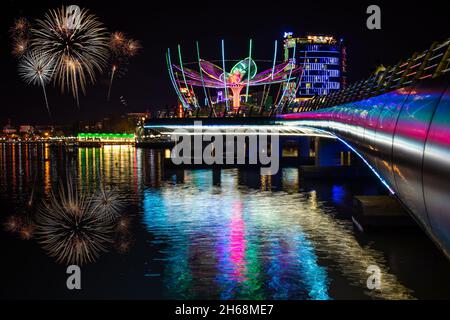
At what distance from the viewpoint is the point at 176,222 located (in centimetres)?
2762

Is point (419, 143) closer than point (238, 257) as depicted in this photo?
Yes

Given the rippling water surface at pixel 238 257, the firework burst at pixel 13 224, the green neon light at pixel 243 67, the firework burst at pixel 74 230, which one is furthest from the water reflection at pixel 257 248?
the green neon light at pixel 243 67

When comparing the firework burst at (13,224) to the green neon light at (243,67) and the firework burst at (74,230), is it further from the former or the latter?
the green neon light at (243,67)

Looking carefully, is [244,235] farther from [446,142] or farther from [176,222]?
[446,142]

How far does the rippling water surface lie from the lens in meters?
15.6

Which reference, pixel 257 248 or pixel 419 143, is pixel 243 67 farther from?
pixel 419 143

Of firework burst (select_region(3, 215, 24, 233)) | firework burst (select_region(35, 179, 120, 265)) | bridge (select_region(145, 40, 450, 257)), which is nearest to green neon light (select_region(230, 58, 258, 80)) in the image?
firework burst (select_region(35, 179, 120, 265))

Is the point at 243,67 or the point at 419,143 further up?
the point at 243,67

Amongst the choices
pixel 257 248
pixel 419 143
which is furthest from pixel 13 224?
pixel 419 143

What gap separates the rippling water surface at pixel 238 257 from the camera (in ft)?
51.3

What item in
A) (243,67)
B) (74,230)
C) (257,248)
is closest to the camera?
(257,248)

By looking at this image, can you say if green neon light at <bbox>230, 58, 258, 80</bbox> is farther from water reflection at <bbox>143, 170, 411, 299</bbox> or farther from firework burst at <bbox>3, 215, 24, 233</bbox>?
firework burst at <bbox>3, 215, 24, 233</bbox>

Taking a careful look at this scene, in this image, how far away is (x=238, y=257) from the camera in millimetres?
19609
